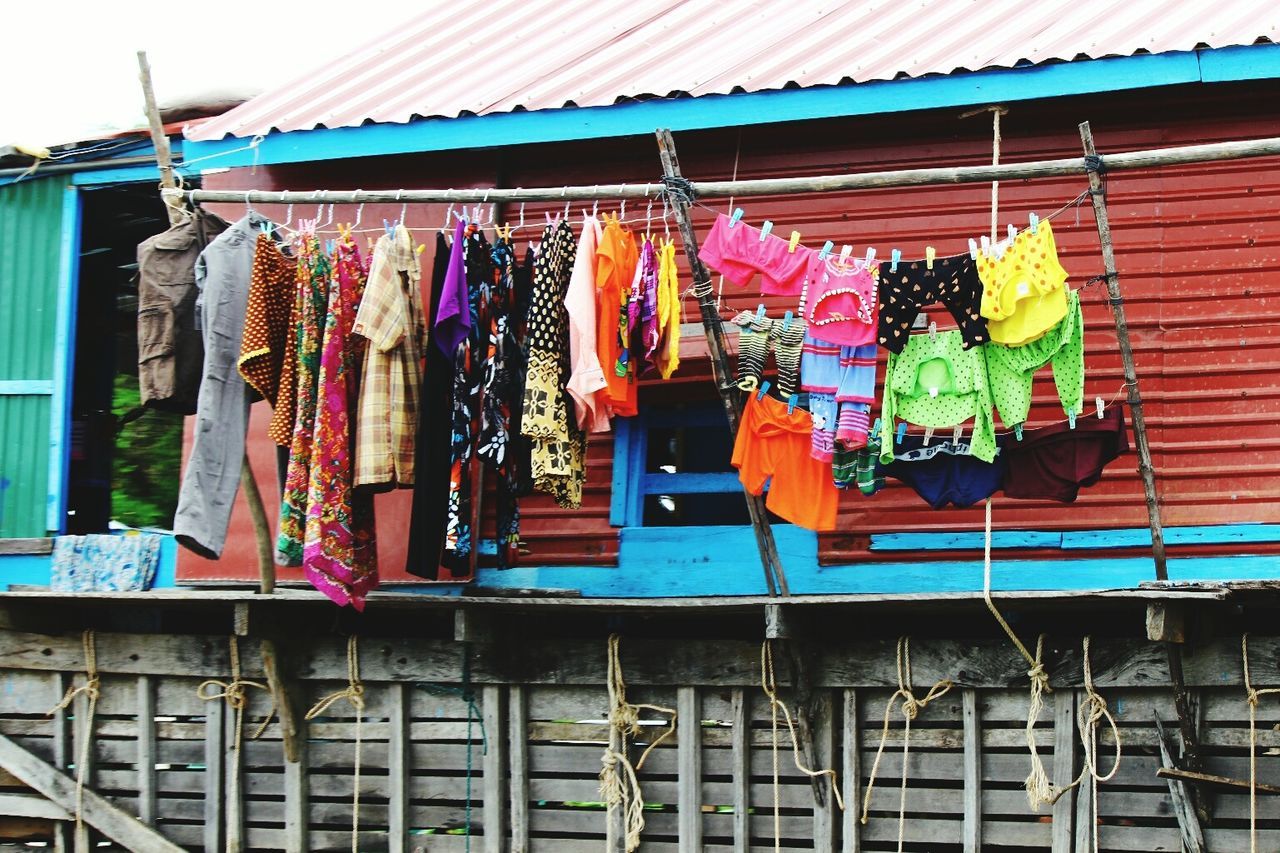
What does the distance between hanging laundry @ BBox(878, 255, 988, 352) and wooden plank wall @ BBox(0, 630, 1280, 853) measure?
1507mm

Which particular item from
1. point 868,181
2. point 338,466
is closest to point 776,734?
point 338,466

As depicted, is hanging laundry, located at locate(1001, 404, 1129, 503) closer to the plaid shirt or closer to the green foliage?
the plaid shirt

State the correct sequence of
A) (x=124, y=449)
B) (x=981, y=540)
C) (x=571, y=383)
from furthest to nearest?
(x=124, y=449) → (x=981, y=540) → (x=571, y=383)

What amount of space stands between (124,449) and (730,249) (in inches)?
204

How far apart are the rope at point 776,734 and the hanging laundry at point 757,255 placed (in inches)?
69.4

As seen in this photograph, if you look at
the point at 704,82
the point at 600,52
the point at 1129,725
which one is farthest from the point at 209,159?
the point at 1129,725

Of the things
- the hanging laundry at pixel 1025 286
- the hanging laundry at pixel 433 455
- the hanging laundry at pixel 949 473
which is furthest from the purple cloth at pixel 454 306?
the hanging laundry at pixel 1025 286

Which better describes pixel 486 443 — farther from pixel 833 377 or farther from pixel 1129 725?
pixel 1129 725

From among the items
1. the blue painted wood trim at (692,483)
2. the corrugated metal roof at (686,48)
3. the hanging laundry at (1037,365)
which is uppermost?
the corrugated metal roof at (686,48)

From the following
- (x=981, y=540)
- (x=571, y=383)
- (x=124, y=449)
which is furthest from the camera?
(x=124, y=449)

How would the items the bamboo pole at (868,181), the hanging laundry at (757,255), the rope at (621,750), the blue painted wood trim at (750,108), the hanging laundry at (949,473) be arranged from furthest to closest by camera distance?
the rope at (621,750)
the blue painted wood trim at (750,108)
the hanging laundry at (949,473)
the hanging laundry at (757,255)
the bamboo pole at (868,181)

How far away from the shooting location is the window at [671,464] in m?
8.67

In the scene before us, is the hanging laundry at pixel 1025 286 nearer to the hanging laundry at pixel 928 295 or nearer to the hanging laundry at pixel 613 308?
the hanging laundry at pixel 928 295

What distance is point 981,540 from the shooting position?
8.06m
